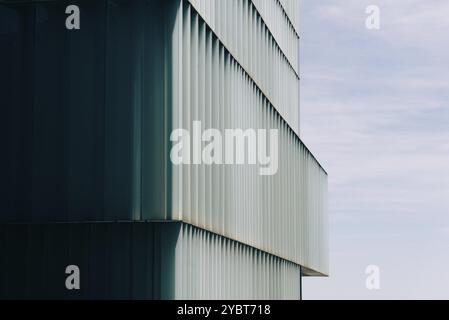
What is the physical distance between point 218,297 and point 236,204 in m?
4.62

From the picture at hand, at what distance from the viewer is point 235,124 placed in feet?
106

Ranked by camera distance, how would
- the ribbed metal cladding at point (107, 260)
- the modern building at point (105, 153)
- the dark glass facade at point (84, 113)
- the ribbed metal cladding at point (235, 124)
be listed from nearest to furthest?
the ribbed metal cladding at point (107, 260)
the modern building at point (105, 153)
the dark glass facade at point (84, 113)
the ribbed metal cladding at point (235, 124)

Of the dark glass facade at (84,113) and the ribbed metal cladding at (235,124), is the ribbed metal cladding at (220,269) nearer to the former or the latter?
the ribbed metal cladding at (235,124)

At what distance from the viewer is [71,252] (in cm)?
2447

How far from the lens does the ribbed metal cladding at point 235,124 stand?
25203mm

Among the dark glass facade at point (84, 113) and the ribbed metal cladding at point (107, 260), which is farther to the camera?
the dark glass facade at point (84, 113)

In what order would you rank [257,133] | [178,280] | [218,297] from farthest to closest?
[257,133] → [218,297] → [178,280]

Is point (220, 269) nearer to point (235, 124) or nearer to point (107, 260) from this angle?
point (107, 260)

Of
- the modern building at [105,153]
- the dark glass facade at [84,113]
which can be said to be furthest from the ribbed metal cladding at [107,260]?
the dark glass facade at [84,113]

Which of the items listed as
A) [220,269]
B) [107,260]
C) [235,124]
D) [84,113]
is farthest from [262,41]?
[107,260]

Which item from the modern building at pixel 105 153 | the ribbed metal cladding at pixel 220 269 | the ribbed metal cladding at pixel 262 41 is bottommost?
the ribbed metal cladding at pixel 220 269

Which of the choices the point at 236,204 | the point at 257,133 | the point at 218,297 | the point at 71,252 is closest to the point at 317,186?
the point at 257,133
